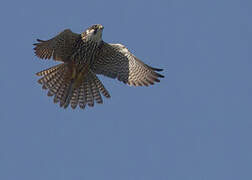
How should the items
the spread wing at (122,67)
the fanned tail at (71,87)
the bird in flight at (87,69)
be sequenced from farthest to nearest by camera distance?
the fanned tail at (71,87), the spread wing at (122,67), the bird in flight at (87,69)

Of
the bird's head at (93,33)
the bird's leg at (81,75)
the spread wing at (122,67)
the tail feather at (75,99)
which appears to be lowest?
the tail feather at (75,99)

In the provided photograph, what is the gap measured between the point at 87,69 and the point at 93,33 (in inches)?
42.4

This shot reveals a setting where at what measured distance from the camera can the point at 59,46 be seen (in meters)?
14.1

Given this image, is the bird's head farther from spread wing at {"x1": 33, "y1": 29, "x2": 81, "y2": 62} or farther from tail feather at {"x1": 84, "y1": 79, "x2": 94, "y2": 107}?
tail feather at {"x1": 84, "y1": 79, "x2": 94, "y2": 107}

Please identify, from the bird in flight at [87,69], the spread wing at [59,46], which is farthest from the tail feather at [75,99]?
the spread wing at [59,46]

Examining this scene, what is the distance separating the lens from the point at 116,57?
14.7 m

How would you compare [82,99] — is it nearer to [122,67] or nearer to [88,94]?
[88,94]

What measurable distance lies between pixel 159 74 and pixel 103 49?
1579mm

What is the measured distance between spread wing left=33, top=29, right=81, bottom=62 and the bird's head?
0.20m

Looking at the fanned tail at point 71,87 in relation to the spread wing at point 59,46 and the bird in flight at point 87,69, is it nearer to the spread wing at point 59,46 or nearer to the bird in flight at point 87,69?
the bird in flight at point 87,69

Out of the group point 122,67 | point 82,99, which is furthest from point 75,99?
point 122,67

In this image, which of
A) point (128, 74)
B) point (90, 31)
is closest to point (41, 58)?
point (90, 31)

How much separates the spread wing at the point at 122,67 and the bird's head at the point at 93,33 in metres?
0.42

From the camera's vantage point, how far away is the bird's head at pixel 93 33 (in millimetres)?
13992
